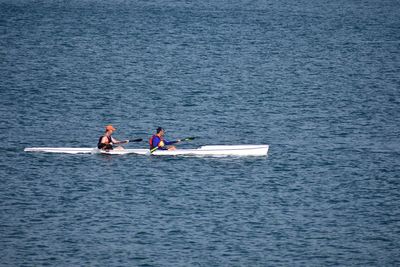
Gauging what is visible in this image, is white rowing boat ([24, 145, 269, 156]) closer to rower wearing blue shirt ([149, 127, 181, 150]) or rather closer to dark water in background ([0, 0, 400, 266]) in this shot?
rower wearing blue shirt ([149, 127, 181, 150])

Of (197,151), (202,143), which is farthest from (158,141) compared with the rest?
(202,143)

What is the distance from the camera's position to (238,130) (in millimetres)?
45469

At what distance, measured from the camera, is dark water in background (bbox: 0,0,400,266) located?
97.8 feet

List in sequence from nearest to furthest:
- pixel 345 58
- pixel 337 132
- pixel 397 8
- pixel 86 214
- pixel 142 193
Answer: pixel 86 214 → pixel 142 193 → pixel 337 132 → pixel 345 58 → pixel 397 8

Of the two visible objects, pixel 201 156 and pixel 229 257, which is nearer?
pixel 229 257

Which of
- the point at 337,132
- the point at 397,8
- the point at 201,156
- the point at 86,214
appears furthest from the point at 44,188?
the point at 397,8

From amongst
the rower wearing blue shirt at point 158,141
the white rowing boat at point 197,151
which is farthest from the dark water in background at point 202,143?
the rower wearing blue shirt at point 158,141

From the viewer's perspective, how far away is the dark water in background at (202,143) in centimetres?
2981

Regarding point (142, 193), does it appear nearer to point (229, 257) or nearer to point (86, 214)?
point (86, 214)

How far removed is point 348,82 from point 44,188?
30.7m

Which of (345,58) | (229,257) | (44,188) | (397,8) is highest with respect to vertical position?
(397,8)

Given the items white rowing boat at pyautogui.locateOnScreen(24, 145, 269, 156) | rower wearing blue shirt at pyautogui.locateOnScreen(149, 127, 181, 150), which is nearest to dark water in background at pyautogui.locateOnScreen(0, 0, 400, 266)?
white rowing boat at pyautogui.locateOnScreen(24, 145, 269, 156)

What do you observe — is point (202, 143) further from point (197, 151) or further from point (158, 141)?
point (158, 141)

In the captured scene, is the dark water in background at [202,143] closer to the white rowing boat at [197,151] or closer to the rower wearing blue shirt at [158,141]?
the white rowing boat at [197,151]
